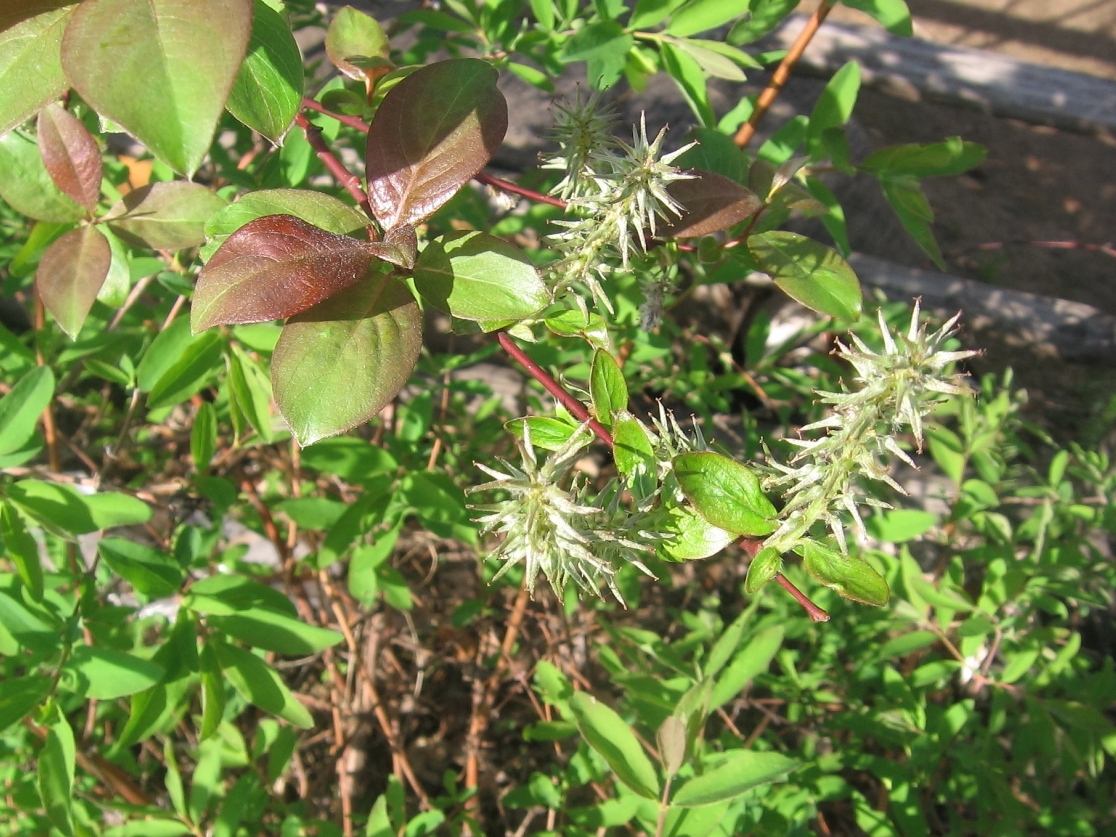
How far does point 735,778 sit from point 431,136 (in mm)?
784

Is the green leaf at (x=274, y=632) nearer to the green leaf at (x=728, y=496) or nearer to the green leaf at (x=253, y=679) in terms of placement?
the green leaf at (x=253, y=679)

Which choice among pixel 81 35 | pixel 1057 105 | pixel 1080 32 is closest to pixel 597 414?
pixel 81 35

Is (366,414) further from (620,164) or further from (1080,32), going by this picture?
(1080,32)

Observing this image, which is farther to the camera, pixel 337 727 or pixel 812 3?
pixel 812 3

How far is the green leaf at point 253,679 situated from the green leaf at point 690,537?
666mm

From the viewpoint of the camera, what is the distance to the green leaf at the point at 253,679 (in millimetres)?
1053

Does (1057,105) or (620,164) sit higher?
(620,164)

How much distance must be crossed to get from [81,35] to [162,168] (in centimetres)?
84

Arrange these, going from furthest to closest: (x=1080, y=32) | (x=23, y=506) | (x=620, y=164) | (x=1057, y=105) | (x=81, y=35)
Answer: (x=1080, y=32) → (x=1057, y=105) → (x=23, y=506) → (x=620, y=164) → (x=81, y=35)

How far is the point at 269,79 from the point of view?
583mm

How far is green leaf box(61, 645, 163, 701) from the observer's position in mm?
935

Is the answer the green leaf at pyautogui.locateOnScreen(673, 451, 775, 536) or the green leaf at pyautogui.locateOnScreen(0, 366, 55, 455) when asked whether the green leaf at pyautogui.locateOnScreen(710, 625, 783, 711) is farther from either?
the green leaf at pyautogui.locateOnScreen(0, 366, 55, 455)

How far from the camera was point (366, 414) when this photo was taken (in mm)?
538

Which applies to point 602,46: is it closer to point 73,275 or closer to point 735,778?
point 73,275
